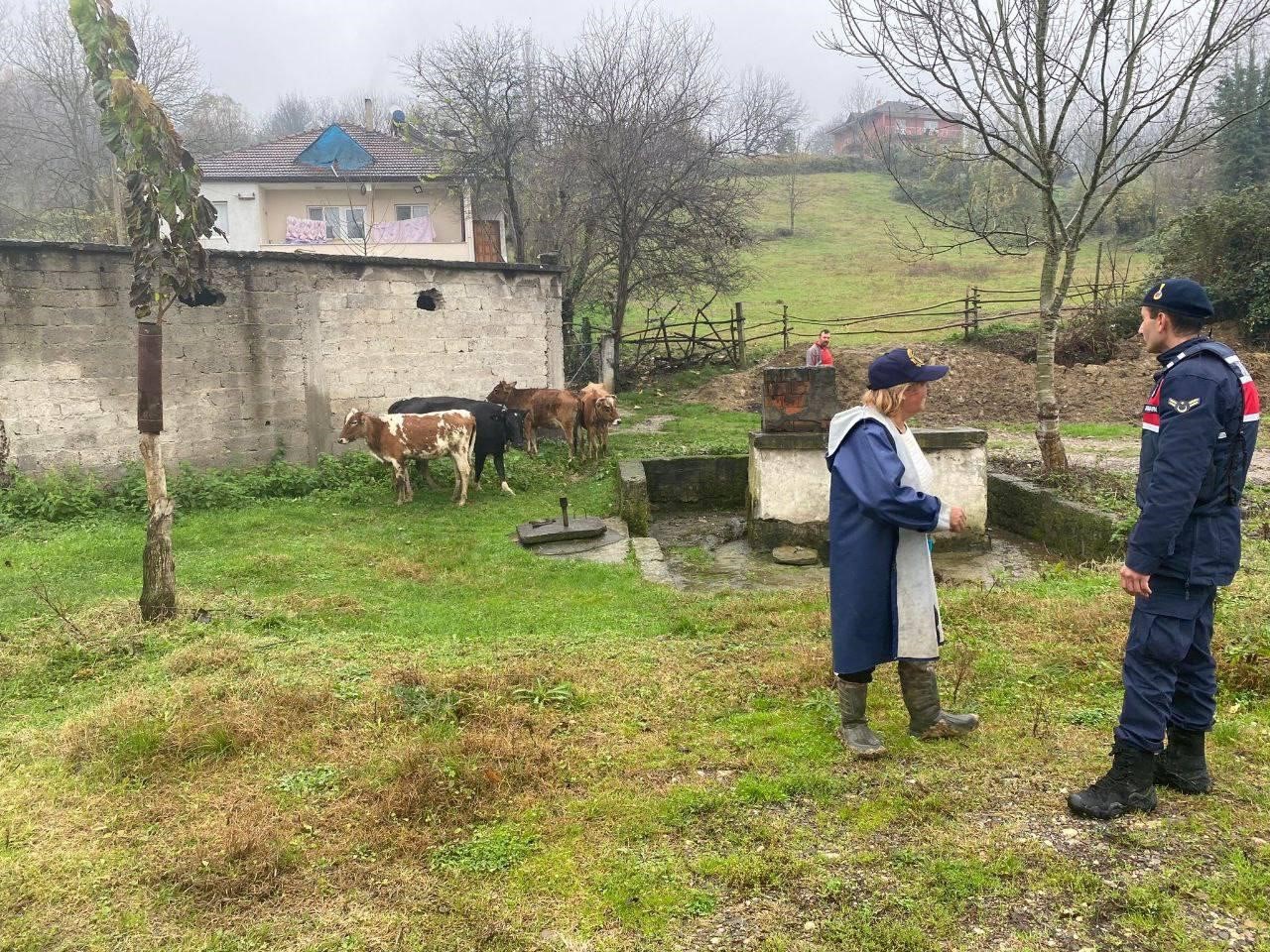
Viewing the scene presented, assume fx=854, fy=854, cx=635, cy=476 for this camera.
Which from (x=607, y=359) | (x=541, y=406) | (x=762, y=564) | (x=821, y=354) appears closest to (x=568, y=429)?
(x=541, y=406)

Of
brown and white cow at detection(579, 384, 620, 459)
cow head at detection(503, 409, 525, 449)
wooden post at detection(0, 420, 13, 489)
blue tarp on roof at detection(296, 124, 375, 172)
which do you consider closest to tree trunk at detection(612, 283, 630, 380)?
brown and white cow at detection(579, 384, 620, 459)

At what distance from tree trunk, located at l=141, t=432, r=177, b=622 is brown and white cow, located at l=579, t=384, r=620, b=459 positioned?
7195mm

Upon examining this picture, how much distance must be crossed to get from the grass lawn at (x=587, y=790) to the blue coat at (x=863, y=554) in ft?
1.74

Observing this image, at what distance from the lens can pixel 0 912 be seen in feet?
9.35

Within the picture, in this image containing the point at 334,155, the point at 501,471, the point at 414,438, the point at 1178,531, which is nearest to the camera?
the point at 1178,531

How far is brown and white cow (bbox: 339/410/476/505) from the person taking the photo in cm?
1059

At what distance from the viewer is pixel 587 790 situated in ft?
11.8

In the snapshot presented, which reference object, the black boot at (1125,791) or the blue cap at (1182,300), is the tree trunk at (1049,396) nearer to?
the blue cap at (1182,300)

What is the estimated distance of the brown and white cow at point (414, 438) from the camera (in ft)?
34.7

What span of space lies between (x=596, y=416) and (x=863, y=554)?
358 inches

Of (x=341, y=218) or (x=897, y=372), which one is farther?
(x=341, y=218)

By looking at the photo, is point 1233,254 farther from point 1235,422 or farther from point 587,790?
point 587,790

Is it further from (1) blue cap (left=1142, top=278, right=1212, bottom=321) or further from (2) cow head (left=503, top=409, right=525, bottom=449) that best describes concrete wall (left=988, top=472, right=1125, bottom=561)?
(2) cow head (left=503, top=409, right=525, bottom=449)

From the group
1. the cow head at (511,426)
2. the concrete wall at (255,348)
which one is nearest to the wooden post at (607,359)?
the concrete wall at (255,348)
